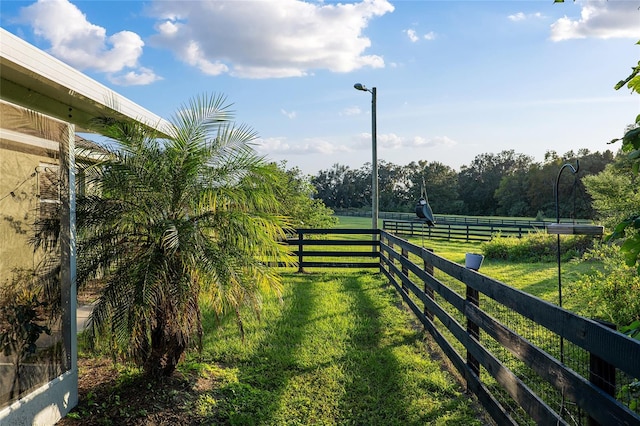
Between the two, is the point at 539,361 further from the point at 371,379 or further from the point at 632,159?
the point at 371,379

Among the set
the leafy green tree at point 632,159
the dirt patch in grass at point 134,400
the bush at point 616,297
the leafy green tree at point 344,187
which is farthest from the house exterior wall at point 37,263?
the leafy green tree at point 344,187

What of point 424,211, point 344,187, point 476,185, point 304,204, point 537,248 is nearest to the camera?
point 424,211

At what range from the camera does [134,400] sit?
3744 millimetres

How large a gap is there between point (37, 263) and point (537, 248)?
45.4 feet


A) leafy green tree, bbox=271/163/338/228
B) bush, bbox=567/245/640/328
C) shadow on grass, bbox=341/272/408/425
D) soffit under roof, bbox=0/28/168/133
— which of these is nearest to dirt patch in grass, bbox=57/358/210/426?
shadow on grass, bbox=341/272/408/425

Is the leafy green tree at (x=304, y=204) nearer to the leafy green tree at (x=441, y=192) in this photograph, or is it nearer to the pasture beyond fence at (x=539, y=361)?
the pasture beyond fence at (x=539, y=361)

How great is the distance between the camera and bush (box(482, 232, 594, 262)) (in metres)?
13.5

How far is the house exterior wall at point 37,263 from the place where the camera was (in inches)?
128

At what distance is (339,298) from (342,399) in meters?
3.95

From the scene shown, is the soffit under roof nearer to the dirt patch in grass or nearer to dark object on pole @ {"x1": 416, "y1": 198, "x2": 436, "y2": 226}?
the dirt patch in grass

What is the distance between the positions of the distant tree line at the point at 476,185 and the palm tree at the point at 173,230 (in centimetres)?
2994

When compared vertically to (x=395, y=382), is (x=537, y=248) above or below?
above

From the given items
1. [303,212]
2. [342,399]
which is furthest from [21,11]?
[303,212]

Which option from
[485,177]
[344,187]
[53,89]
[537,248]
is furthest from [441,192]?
[53,89]
